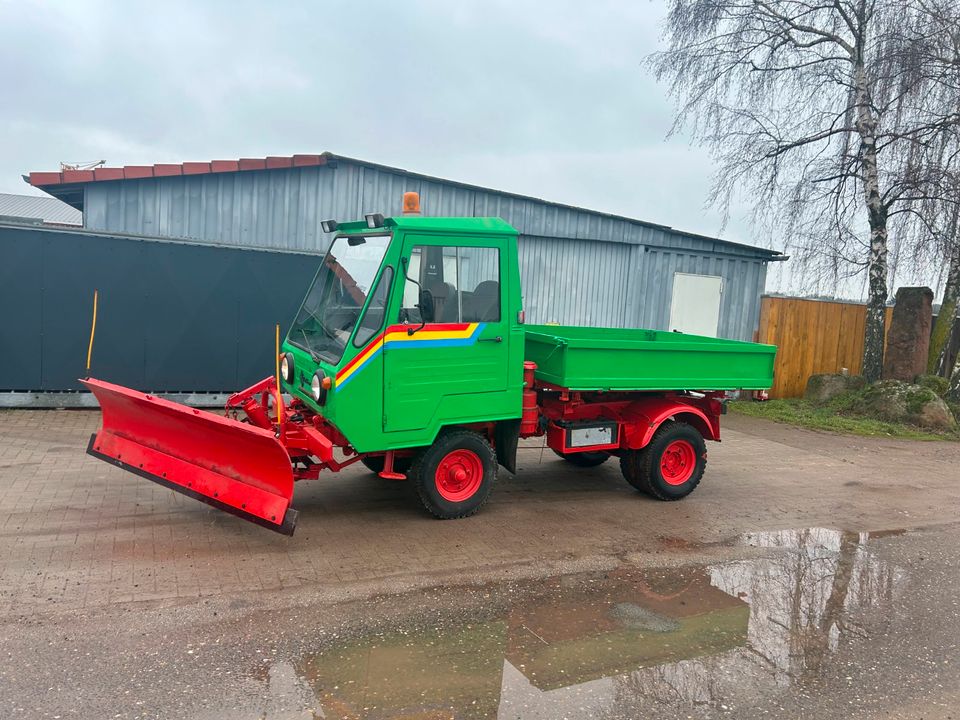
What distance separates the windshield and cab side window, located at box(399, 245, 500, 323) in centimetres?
34

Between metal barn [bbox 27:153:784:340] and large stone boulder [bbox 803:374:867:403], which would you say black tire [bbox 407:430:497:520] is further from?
large stone boulder [bbox 803:374:867:403]

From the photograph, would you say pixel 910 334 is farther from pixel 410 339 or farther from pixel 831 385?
pixel 410 339

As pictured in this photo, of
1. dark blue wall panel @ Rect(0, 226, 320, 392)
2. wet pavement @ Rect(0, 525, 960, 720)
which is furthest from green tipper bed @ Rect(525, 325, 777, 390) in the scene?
dark blue wall panel @ Rect(0, 226, 320, 392)

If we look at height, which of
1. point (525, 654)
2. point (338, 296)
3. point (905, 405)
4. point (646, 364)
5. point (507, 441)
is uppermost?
point (338, 296)

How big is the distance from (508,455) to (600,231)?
8393 mm

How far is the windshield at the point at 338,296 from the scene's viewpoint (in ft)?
19.3

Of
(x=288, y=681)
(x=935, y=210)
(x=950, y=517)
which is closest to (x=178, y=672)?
(x=288, y=681)

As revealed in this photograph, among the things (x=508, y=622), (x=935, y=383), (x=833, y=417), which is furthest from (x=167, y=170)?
(x=935, y=383)

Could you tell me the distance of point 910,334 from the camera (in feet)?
45.1

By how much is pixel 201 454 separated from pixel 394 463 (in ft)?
5.55

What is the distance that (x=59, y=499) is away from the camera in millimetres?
6285

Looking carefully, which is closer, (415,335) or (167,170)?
(415,335)

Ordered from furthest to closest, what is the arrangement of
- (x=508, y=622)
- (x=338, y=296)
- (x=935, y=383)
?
(x=935, y=383) → (x=338, y=296) → (x=508, y=622)

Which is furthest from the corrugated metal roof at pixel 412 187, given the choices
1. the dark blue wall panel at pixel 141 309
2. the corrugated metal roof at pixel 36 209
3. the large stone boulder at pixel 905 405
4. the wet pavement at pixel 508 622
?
the corrugated metal roof at pixel 36 209
